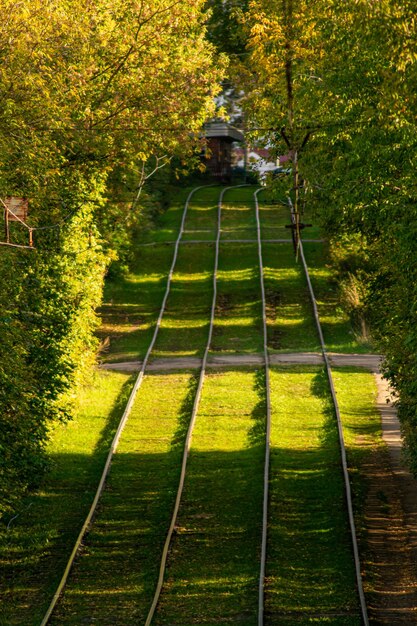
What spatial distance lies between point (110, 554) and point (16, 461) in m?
2.36

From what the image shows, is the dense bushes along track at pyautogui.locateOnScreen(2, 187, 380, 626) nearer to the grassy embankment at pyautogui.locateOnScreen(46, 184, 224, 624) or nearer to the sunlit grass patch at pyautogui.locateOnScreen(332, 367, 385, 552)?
the grassy embankment at pyautogui.locateOnScreen(46, 184, 224, 624)

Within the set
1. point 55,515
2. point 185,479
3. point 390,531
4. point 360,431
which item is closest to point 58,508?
point 55,515

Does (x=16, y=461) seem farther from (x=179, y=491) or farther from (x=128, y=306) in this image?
(x=128, y=306)

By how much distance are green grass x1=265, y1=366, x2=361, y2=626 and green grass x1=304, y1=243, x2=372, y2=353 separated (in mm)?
6404

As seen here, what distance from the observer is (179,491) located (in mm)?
21609

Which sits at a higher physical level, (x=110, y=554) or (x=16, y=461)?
(x=16, y=461)

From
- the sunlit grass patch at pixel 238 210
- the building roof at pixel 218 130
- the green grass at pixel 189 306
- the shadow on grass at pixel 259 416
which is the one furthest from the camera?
the building roof at pixel 218 130

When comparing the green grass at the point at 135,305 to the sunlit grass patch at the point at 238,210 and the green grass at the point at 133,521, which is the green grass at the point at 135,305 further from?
the green grass at the point at 133,521

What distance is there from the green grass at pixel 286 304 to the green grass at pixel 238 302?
47 centimetres

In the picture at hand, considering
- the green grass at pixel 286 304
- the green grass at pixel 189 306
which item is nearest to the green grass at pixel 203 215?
the green grass at pixel 189 306

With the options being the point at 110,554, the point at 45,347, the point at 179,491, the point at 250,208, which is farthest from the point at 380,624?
the point at 250,208

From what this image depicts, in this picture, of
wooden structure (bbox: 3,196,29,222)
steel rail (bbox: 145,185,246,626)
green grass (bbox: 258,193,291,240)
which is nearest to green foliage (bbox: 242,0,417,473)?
steel rail (bbox: 145,185,246,626)

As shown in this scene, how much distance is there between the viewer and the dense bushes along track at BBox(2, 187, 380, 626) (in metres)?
16.5

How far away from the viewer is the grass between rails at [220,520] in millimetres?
16363
